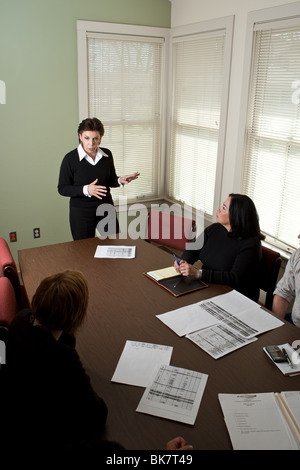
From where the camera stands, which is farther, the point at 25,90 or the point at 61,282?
the point at 25,90

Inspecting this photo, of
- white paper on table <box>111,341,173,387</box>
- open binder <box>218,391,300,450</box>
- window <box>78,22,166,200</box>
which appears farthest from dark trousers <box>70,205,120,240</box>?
open binder <box>218,391,300,450</box>

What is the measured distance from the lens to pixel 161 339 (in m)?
1.80

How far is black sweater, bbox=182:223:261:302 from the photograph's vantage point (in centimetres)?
238

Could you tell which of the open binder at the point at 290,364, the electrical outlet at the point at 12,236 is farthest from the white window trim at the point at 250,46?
the electrical outlet at the point at 12,236

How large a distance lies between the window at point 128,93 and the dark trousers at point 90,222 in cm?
130

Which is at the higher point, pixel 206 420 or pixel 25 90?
pixel 25 90

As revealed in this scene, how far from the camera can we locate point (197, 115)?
4.27 metres

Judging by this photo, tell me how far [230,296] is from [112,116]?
286 centimetres

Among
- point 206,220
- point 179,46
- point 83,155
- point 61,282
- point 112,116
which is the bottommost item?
point 206,220

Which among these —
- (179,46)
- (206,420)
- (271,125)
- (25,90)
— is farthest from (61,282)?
(179,46)

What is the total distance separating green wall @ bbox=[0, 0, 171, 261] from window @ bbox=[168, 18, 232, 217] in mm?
567

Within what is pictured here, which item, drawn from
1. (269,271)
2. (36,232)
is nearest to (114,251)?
(269,271)

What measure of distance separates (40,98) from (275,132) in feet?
7.30
